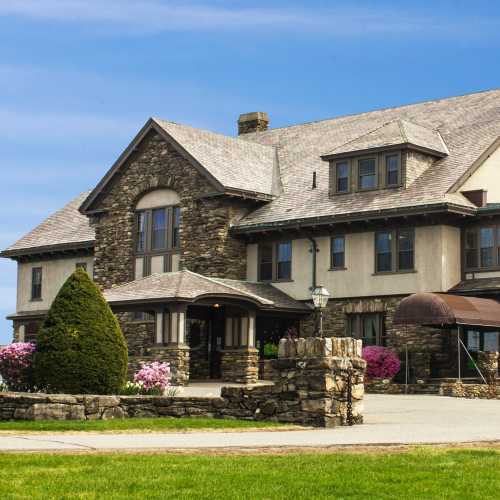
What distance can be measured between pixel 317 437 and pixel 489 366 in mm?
18996

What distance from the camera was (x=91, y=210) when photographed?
50.7m

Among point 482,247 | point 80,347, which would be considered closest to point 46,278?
point 482,247

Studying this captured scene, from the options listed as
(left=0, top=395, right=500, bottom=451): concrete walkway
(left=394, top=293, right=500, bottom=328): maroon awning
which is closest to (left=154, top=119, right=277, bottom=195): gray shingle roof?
(left=394, top=293, right=500, bottom=328): maroon awning

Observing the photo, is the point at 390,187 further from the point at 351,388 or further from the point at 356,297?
the point at 351,388

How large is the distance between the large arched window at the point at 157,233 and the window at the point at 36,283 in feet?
30.5

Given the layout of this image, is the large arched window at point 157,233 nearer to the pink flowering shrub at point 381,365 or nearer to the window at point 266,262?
the window at point 266,262

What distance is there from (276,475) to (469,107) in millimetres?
35910

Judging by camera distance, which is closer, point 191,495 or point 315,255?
point 191,495

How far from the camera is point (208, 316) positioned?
1778 inches

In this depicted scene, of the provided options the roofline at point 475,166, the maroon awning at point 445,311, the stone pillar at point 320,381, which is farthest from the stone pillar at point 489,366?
the stone pillar at point 320,381

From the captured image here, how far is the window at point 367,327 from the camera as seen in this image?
41.9 meters

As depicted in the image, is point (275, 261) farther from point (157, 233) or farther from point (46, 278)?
point (46, 278)

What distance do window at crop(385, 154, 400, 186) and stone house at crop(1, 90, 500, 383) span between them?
0.05 metres

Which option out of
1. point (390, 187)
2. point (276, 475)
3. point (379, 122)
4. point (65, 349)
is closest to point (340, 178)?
point (390, 187)
